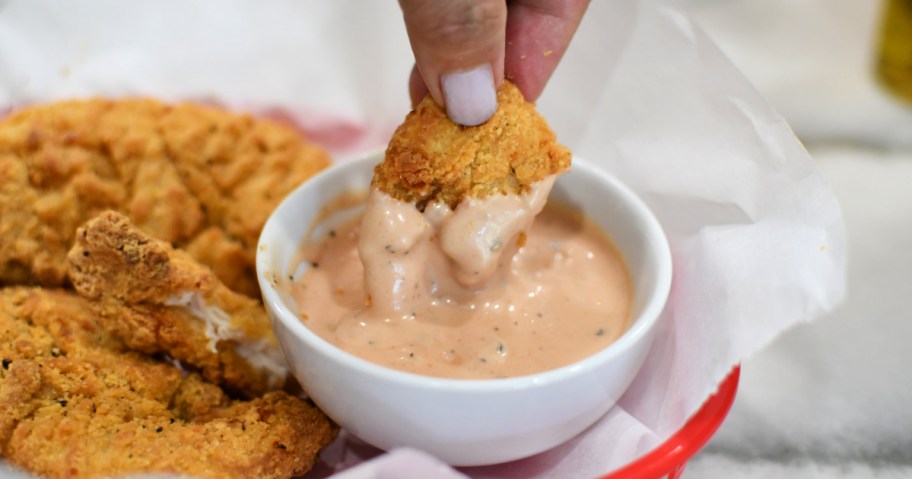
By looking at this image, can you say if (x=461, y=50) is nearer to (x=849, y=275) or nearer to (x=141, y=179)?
(x=141, y=179)

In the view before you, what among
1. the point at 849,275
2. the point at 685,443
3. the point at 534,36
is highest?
the point at 534,36

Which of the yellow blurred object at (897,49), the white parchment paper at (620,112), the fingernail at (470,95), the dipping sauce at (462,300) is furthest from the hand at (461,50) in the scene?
the yellow blurred object at (897,49)

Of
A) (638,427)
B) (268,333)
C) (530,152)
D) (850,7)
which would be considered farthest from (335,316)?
(850,7)

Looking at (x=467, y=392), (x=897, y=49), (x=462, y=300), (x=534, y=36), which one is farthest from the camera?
(x=897, y=49)

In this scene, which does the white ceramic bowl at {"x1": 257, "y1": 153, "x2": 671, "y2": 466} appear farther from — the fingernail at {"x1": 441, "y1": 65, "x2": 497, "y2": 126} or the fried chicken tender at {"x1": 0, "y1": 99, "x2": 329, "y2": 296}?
the fingernail at {"x1": 441, "y1": 65, "x2": 497, "y2": 126}

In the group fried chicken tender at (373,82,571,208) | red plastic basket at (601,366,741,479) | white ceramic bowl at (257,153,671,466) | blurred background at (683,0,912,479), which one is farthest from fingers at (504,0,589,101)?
blurred background at (683,0,912,479)

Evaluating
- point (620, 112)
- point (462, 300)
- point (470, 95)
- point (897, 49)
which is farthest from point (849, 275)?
point (470, 95)
